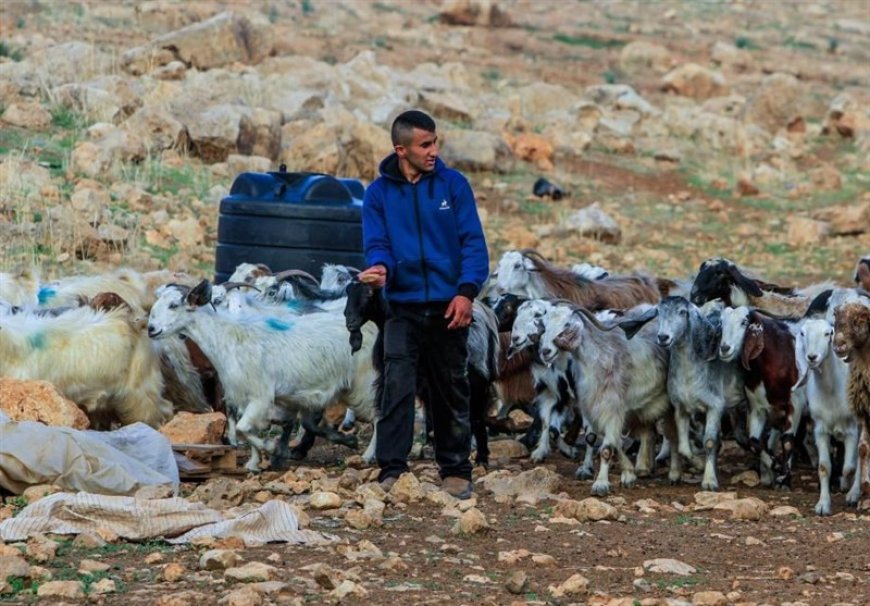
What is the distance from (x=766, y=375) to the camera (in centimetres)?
1014

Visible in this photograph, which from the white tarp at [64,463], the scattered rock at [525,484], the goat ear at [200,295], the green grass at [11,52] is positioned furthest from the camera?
the green grass at [11,52]

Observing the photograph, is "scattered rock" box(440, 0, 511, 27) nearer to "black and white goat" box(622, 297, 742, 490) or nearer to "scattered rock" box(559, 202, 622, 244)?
"scattered rock" box(559, 202, 622, 244)

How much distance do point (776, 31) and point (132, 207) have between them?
131ft

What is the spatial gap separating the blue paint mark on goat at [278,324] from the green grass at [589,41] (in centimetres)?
3582

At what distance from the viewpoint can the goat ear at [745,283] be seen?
1164 cm

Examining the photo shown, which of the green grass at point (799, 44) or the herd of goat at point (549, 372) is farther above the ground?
the green grass at point (799, 44)

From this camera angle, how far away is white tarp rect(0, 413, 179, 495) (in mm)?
7758

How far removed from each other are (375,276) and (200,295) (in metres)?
2.32

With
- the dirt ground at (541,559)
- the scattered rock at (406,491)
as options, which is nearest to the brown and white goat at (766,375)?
the dirt ground at (541,559)

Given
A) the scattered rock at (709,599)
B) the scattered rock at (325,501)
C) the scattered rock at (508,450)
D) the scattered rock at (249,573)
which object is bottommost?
the scattered rock at (508,450)

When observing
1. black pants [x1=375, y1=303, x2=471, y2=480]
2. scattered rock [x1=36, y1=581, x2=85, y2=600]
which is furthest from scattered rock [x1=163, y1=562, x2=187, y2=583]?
black pants [x1=375, y1=303, x2=471, y2=480]

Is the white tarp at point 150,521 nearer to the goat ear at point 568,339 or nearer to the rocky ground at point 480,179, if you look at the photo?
the rocky ground at point 480,179

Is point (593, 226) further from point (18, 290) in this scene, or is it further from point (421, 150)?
point (421, 150)

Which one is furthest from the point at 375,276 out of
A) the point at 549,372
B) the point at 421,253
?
the point at 549,372
